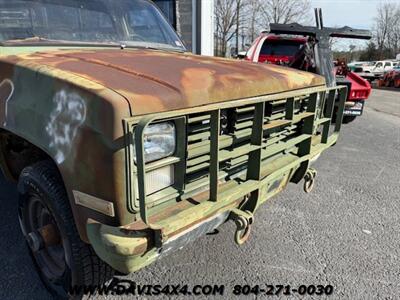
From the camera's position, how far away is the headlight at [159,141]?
6.14 feet

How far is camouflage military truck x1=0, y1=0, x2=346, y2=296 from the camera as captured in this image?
177 cm

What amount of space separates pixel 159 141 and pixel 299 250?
1787mm

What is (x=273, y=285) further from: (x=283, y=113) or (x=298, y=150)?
(x=283, y=113)

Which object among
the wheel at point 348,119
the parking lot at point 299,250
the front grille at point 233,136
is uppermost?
the front grille at point 233,136

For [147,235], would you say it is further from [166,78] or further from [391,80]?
[391,80]

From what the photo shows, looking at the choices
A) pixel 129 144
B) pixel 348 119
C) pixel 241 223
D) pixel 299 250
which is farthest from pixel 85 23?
pixel 348 119

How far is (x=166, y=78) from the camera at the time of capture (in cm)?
208

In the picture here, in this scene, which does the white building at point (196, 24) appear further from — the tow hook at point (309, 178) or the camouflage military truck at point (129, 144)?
the camouflage military truck at point (129, 144)

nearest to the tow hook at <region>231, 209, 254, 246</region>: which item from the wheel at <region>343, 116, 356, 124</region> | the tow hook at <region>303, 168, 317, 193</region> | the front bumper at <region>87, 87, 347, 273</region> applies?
the front bumper at <region>87, 87, 347, 273</region>

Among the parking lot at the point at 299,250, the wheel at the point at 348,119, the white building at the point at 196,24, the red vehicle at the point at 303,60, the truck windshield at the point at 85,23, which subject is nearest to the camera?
the parking lot at the point at 299,250

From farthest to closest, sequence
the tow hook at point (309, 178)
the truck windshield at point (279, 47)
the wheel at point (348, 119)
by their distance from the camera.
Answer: the truck windshield at point (279, 47) < the wheel at point (348, 119) < the tow hook at point (309, 178)

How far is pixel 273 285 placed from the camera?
8.80 ft

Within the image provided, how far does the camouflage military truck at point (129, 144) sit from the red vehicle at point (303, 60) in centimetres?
365

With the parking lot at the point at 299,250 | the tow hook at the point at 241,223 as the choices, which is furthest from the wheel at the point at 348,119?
the tow hook at the point at 241,223
